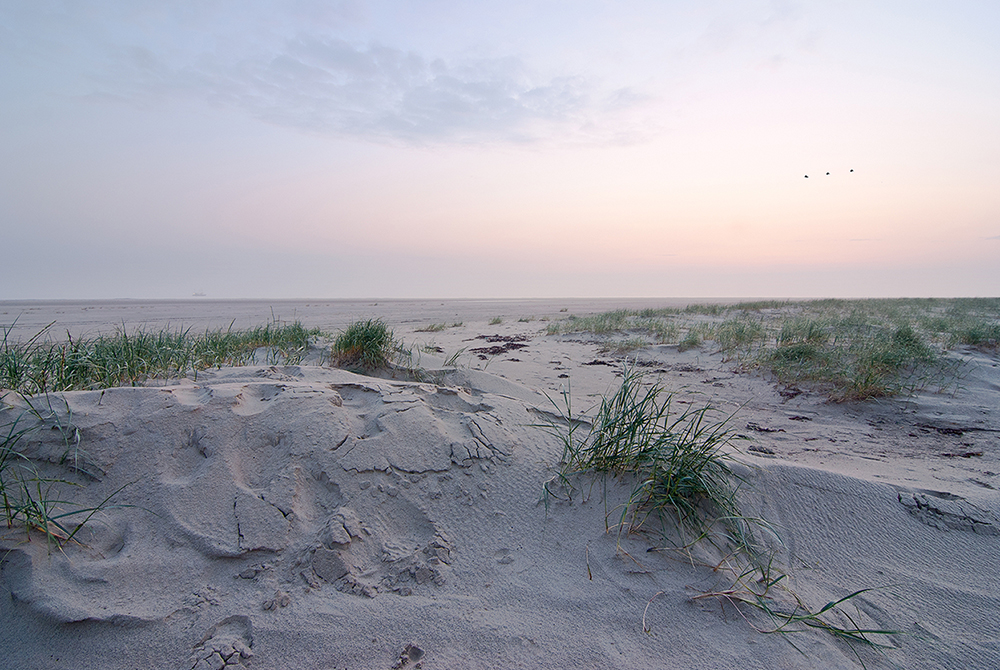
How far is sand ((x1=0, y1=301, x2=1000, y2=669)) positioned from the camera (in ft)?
4.99

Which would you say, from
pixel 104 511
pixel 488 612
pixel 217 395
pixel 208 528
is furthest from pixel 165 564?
pixel 488 612

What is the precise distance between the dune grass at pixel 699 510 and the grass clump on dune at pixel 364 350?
7.95 feet

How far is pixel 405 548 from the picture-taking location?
1917 mm

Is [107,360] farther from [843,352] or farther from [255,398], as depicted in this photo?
[843,352]

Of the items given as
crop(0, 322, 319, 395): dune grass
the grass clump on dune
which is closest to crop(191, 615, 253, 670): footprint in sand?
crop(0, 322, 319, 395): dune grass

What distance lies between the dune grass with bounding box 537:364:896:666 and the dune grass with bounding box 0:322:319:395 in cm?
273

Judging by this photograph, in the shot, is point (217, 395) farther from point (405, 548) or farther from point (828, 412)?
point (828, 412)

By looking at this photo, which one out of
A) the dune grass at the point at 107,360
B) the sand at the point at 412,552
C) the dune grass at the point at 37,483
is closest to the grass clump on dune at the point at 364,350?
the dune grass at the point at 107,360

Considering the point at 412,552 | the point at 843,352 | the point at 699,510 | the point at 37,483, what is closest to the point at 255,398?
the point at 37,483

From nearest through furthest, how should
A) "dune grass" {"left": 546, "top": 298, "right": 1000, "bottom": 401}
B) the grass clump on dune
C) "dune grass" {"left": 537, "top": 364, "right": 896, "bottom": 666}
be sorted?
"dune grass" {"left": 537, "top": 364, "right": 896, "bottom": 666} → the grass clump on dune → "dune grass" {"left": 546, "top": 298, "right": 1000, "bottom": 401}

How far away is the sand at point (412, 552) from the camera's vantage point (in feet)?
4.99

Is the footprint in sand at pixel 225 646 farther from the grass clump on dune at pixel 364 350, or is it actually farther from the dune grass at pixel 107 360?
the grass clump on dune at pixel 364 350

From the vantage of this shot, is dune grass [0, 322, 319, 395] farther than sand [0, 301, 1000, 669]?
Yes

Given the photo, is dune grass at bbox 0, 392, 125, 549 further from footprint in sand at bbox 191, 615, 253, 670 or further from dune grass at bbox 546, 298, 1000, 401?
dune grass at bbox 546, 298, 1000, 401
